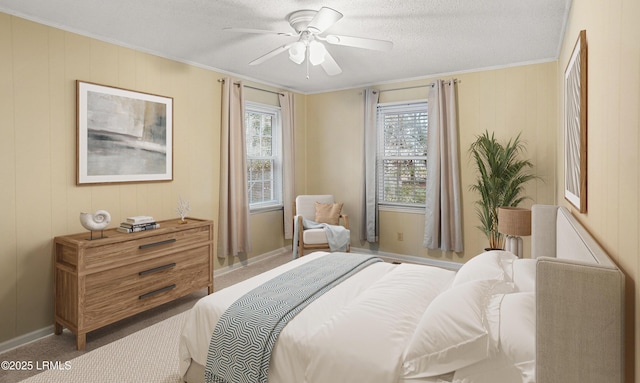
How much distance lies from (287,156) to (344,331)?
162 inches

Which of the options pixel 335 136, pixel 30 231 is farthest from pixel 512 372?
pixel 335 136

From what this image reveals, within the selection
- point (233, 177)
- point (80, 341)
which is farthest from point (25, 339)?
point (233, 177)

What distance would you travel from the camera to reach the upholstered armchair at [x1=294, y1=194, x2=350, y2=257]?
15.6ft

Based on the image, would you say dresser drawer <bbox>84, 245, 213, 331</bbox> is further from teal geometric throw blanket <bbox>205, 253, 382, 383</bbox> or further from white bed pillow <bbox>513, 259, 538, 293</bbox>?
white bed pillow <bbox>513, 259, 538, 293</bbox>

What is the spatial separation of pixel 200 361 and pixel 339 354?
94 cm

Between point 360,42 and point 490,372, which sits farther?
point 360,42

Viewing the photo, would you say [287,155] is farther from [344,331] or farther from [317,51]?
[344,331]

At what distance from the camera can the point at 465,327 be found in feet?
4.86

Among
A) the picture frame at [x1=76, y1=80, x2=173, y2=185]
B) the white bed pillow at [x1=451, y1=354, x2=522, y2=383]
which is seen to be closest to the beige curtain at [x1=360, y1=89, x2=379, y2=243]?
the picture frame at [x1=76, y1=80, x2=173, y2=185]

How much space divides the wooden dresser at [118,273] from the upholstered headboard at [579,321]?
2.97m

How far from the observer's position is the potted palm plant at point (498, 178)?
13.8ft

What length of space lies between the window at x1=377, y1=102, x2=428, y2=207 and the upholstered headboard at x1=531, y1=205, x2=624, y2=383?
4.02 m

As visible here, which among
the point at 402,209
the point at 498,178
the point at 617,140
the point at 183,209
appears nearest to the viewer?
the point at 617,140

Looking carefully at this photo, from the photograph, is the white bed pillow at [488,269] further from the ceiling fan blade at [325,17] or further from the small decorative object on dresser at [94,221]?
the small decorative object on dresser at [94,221]
